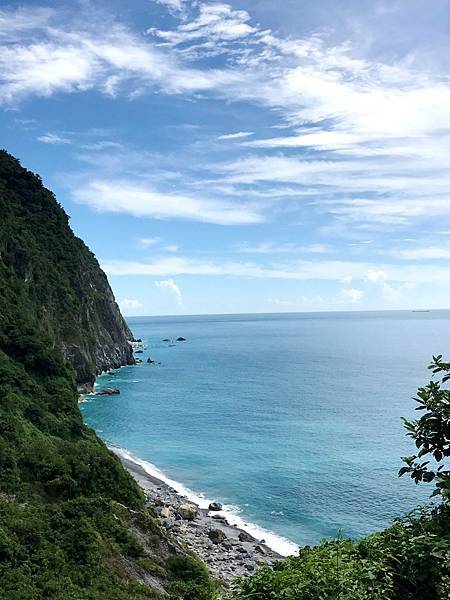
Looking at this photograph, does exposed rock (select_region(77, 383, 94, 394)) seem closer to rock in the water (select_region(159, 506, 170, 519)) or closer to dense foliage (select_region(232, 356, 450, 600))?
rock in the water (select_region(159, 506, 170, 519))

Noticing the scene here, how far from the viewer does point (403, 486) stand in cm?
4216

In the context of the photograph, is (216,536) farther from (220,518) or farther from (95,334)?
(95,334)

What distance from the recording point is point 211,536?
3381cm

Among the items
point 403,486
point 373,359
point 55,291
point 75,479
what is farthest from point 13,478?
point 373,359

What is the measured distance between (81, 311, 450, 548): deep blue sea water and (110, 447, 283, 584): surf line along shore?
8.25 feet

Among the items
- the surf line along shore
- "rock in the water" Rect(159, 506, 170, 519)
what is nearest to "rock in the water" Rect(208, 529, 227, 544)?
the surf line along shore

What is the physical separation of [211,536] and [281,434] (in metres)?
25.7

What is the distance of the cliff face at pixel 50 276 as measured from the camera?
219 ft

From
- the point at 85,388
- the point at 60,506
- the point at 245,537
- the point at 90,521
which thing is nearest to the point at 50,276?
the point at 85,388

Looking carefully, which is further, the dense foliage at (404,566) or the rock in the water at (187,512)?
the rock in the water at (187,512)

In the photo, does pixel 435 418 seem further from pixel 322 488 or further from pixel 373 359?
pixel 373 359

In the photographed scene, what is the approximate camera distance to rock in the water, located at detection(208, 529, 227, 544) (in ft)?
109

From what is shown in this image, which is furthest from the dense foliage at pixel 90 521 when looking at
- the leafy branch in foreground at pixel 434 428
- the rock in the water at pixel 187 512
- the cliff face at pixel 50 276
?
the rock in the water at pixel 187 512

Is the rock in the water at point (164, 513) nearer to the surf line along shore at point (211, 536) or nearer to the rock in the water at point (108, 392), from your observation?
the surf line along shore at point (211, 536)
